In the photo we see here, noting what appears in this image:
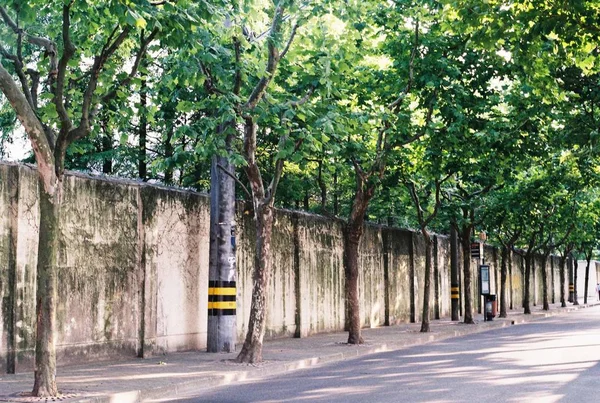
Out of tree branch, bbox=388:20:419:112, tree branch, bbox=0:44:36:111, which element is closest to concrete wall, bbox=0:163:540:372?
tree branch, bbox=0:44:36:111

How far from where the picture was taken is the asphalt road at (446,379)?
35.6ft

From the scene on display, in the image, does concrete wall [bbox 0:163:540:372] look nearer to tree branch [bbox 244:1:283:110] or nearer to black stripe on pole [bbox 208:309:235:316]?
black stripe on pole [bbox 208:309:235:316]

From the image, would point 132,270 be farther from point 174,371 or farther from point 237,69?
point 237,69

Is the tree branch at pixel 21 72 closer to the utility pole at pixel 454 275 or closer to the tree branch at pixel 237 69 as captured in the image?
the tree branch at pixel 237 69

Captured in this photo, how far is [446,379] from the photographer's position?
42.0 ft

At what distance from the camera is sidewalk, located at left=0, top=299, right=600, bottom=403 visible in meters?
10.7

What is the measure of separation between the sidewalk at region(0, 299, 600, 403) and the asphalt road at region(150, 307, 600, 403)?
0.39 m

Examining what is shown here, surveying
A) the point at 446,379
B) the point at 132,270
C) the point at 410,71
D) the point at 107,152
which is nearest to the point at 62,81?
the point at 132,270

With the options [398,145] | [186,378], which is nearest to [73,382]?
[186,378]

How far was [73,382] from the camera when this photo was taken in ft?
38.0

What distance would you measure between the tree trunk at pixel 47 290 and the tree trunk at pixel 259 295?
4.76 meters

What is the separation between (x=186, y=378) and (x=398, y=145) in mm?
8938

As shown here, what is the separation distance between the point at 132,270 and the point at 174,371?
306 cm

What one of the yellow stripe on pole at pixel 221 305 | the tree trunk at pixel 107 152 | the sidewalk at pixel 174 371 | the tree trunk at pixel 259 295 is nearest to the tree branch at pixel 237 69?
the tree trunk at pixel 259 295
